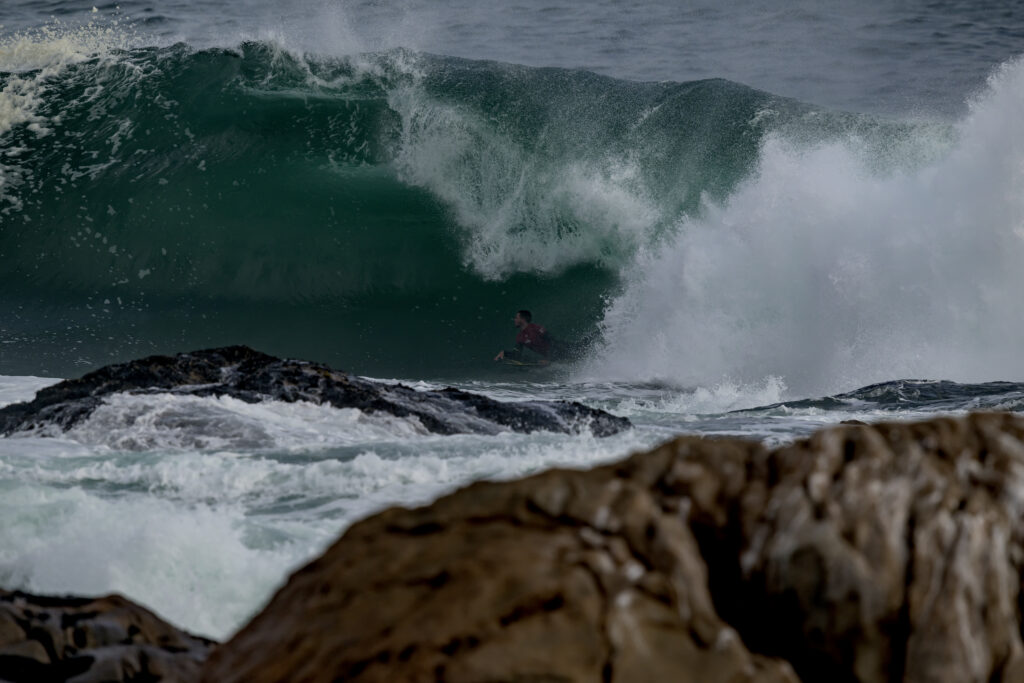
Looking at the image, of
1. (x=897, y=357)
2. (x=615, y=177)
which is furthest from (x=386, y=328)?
(x=897, y=357)

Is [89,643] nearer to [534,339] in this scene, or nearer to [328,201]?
[534,339]

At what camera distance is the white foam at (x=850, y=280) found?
1334 cm

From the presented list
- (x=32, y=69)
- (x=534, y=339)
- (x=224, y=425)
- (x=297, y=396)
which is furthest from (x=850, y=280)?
(x=32, y=69)

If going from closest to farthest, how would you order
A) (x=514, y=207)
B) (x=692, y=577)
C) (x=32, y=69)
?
(x=692, y=577), (x=514, y=207), (x=32, y=69)

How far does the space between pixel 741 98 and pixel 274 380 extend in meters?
13.7

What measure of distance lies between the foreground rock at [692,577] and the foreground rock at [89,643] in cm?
98

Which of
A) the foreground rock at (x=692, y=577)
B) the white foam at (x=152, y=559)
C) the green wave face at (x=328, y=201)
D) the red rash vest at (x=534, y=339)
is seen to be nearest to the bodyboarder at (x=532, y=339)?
the red rash vest at (x=534, y=339)

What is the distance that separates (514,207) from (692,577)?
16195 millimetres

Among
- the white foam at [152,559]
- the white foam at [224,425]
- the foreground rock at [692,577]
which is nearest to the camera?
the foreground rock at [692,577]

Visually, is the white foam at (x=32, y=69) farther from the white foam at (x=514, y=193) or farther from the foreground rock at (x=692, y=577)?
the foreground rock at (x=692, y=577)

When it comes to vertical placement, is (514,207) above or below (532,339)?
above

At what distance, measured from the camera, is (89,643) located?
108 inches

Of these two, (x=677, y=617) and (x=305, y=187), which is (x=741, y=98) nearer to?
(x=305, y=187)

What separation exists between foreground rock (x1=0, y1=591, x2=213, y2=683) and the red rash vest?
1099 cm
